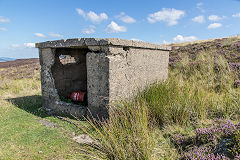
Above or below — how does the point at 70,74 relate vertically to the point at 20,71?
above

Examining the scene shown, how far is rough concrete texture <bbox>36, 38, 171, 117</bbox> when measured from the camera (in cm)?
379

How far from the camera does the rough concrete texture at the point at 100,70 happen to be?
3.79 meters

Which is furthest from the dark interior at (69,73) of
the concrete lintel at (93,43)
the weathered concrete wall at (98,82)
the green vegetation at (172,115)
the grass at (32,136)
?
the green vegetation at (172,115)

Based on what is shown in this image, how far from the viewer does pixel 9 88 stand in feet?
29.1

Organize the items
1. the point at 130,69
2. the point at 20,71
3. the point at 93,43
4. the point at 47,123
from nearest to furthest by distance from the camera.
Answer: the point at 93,43 < the point at 130,69 < the point at 47,123 < the point at 20,71

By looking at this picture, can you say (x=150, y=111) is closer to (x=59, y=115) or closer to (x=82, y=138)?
(x=82, y=138)

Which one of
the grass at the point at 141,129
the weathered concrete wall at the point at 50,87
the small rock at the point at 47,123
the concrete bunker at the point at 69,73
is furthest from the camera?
the concrete bunker at the point at 69,73

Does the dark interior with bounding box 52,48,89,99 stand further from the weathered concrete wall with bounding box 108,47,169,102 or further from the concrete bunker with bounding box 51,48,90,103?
the weathered concrete wall with bounding box 108,47,169,102

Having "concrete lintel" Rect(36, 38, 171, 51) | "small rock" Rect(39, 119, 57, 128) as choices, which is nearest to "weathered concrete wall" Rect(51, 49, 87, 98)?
"concrete lintel" Rect(36, 38, 171, 51)

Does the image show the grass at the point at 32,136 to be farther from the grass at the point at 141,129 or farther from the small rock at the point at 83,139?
the small rock at the point at 83,139

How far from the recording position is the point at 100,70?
3871 mm

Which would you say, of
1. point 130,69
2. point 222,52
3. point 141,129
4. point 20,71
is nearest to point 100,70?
point 130,69

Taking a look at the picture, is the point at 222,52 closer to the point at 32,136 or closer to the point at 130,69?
the point at 130,69

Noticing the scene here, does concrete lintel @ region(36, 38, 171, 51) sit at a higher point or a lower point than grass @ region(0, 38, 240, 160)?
higher
